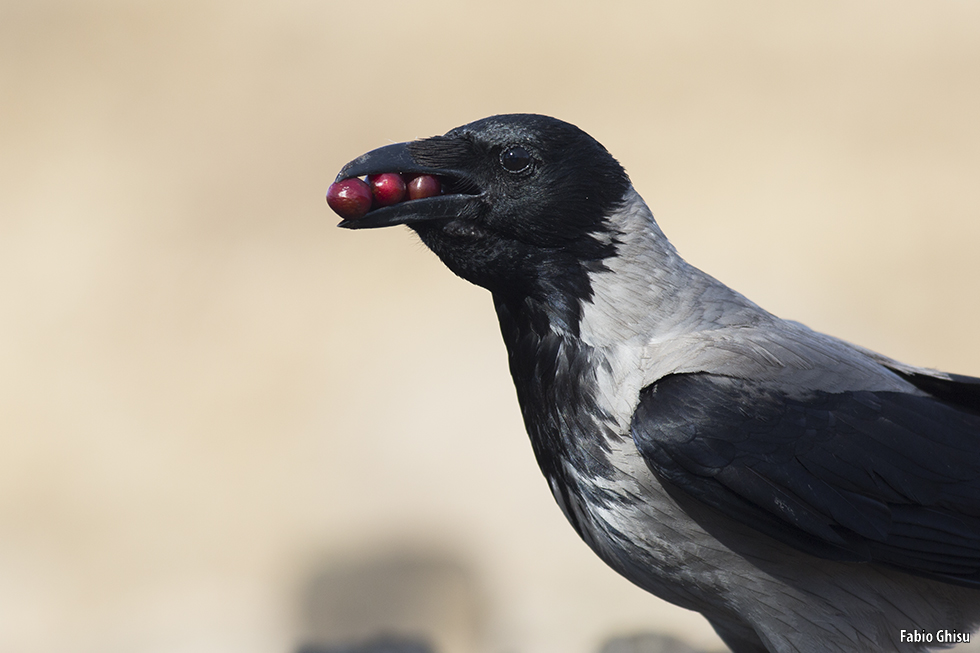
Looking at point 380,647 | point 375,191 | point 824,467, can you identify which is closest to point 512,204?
point 375,191

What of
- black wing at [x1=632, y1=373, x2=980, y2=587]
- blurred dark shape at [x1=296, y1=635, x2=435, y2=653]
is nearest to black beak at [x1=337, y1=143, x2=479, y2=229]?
black wing at [x1=632, y1=373, x2=980, y2=587]

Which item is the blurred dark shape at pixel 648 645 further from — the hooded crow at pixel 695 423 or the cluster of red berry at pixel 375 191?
the cluster of red berry at pixel 375 191

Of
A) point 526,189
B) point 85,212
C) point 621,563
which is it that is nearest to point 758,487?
point 621,563

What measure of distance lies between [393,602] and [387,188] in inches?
141

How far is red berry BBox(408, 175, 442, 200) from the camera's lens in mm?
2148

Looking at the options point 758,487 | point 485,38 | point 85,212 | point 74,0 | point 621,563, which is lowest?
point 621,563

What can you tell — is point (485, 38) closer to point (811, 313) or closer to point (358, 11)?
point (358, 11)

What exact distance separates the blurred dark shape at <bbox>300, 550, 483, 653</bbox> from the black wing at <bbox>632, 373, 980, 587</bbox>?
3.29m

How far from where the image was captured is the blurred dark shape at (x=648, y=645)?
4.07 meters

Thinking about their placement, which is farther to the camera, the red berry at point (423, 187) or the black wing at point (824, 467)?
the red berry at point (423, 187)

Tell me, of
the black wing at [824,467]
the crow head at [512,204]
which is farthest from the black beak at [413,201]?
the black wing at [824,467]

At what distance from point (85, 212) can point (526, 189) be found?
5.09m

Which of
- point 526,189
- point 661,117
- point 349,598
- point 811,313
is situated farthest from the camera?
point 661,117

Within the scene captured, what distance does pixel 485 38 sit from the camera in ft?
21.1
